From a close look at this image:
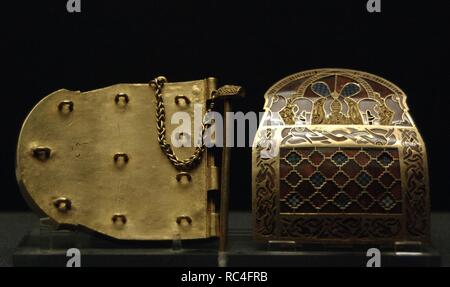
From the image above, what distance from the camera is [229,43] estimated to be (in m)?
2.94

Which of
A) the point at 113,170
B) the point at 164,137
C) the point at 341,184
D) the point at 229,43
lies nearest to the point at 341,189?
the point at 341,184

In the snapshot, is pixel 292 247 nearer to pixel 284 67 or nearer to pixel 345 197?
pixel 345 197

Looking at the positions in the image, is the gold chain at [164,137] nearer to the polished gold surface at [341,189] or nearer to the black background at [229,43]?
the polished gold surface at [341,189]

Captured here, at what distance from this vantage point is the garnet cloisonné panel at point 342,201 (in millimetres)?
2234

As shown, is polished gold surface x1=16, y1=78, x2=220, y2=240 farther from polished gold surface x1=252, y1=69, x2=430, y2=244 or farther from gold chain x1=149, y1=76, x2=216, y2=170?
polished gold surface x1=252, y1=69, x2=430, y2=244

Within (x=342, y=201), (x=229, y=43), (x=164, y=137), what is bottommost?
(x=342, y=201)

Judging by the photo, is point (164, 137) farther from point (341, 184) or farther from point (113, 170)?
point (341, 184)

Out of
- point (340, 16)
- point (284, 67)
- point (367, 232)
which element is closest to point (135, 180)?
point (367, 232)

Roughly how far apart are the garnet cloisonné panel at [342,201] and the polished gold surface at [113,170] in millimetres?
262

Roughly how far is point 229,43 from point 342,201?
3.31 feet

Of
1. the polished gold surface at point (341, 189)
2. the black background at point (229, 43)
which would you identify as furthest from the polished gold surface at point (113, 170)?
the black background at point (229, 43)

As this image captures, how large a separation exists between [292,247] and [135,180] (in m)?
0.57

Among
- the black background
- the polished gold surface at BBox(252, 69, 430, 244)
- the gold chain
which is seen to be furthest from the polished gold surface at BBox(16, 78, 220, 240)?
the black background

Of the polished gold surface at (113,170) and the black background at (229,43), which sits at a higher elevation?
the black background at (229,43)
